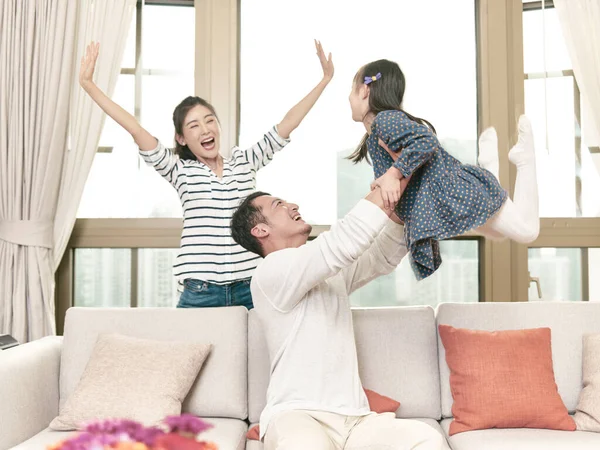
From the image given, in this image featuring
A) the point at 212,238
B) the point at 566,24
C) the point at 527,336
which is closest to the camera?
the point at 527,336

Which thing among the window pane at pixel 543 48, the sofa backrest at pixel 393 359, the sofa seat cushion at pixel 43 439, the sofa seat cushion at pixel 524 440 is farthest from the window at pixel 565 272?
the sofa seat cushion at pixel 43 439

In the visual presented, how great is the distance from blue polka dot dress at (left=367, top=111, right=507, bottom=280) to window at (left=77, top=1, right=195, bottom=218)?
6.09 feet

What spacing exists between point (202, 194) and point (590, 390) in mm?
1570

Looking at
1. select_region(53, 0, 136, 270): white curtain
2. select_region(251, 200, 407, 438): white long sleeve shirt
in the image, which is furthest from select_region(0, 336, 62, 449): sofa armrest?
select_region(53, 0, 136, 270): white curtain

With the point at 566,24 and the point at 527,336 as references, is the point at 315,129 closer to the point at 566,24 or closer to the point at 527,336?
the point at 566,24

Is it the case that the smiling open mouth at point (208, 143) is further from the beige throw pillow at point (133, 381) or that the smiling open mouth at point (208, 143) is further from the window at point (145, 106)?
the window at point (145, 106)

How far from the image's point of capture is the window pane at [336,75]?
367cm

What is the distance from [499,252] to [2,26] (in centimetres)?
271

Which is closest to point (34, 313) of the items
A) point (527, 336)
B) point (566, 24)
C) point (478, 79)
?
point (527, 336)

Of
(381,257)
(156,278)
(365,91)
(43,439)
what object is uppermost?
(365,91)

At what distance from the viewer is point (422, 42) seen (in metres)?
3.71

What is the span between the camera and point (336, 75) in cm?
367

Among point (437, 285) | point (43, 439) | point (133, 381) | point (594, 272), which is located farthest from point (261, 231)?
point (594, 272)

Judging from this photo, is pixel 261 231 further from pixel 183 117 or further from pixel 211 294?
pixel 183 117
